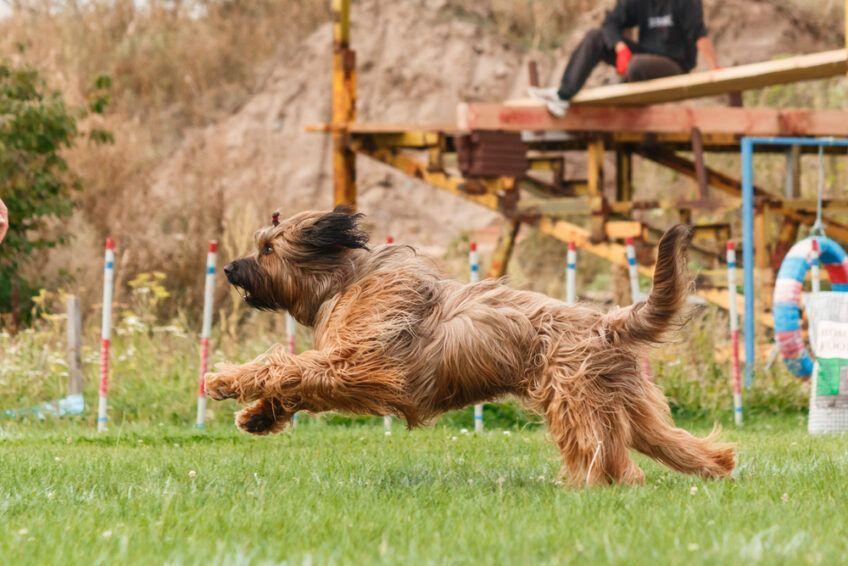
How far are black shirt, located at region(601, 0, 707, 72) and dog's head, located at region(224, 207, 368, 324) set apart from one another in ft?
25.7

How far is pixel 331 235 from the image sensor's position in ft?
20.0

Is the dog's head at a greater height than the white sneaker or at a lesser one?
lesser

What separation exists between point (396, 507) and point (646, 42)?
9.46 metres

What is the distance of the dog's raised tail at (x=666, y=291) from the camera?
5605mm

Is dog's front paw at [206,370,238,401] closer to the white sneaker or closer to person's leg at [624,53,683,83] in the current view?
person's leg at [624,53,683,83]

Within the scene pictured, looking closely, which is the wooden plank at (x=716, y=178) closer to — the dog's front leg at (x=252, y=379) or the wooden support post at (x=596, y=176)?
the wooden support post at (x=596, y=176)

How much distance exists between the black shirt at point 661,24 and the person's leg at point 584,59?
12cm

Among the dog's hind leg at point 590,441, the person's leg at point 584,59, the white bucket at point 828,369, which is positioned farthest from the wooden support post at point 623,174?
the dog's hind leg at point 590,441

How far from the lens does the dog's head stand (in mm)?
6109

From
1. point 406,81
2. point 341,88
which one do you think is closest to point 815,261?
point 341,88

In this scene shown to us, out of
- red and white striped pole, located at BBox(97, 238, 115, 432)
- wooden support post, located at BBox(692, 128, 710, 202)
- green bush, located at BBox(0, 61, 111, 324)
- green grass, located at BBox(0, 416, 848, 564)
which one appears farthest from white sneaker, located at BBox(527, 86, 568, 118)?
green grass, located at BBox(0, 416, 848, 564)

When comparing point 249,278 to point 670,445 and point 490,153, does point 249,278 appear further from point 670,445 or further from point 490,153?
point 490,153

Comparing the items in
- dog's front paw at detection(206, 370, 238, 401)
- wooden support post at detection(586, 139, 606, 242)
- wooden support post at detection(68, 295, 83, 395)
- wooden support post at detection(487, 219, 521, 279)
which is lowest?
wooden support post at detection(68, 295, 83, 395)

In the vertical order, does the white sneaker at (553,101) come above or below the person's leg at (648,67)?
below
